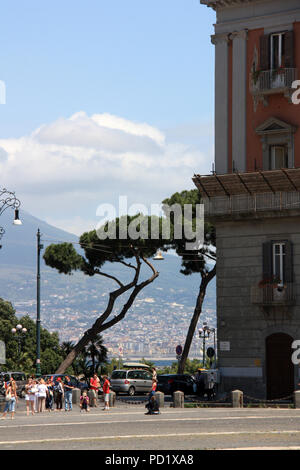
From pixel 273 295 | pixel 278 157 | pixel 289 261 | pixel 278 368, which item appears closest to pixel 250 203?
pixel 278 157

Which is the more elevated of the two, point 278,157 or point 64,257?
point 278,157

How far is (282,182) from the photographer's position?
4481 centimetres

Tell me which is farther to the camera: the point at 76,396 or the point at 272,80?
the point at 76,396

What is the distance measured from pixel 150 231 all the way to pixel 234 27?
21027mm

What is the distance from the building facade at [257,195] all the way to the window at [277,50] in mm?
49

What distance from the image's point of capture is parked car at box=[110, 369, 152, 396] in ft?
186

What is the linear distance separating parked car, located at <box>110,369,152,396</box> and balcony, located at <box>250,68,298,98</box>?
20.2 m

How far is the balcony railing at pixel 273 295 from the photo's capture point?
4403 cm

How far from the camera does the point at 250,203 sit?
45.6 metres

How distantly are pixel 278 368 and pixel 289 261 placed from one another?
5159 millimetres

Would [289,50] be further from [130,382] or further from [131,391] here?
[131,391]

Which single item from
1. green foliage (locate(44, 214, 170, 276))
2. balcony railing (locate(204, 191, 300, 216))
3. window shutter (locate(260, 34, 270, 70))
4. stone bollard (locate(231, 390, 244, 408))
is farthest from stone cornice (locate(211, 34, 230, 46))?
green foliage (locate(44, 214, 170, 276))

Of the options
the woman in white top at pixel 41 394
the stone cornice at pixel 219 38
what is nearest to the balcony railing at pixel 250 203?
the stone cornice at pixel 219 38
